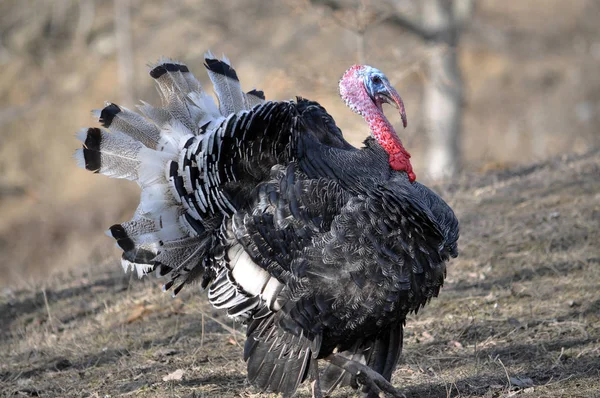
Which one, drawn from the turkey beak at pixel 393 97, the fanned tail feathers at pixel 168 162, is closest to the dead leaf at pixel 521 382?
the turkey beak at pixel 393 97

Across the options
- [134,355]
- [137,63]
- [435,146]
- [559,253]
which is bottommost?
[134,355]

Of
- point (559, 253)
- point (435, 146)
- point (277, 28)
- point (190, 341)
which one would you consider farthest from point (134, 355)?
A: point (277, 28)

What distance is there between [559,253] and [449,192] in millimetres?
1956

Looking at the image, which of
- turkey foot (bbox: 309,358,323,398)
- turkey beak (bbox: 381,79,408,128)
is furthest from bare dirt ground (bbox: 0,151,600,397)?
turkey beak (bbox: 381,79,408,128)

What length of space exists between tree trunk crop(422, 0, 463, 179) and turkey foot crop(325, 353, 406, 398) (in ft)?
30.9

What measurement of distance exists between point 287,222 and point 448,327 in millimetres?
1961

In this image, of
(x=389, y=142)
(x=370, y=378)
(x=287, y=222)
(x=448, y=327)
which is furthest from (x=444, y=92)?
(x=287, y=222)

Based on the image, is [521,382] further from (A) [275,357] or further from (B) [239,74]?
(B) [239,74]

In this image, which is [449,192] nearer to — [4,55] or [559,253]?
[559,253]

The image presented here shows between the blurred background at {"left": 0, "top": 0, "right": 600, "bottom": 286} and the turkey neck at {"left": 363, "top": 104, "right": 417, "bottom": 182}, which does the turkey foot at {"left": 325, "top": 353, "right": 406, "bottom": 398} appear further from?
the blurred background at {"left": 0, "top": 0, "right": 600, "bottom": 286}

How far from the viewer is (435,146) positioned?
14.8 metres

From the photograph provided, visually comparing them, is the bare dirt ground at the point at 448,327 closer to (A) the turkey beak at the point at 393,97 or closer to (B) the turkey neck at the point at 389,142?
(B) the turkey neck at the point at 389,142

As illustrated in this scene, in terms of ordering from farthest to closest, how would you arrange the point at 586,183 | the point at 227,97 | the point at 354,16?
the point at 354,16
the point at 586,183
the point at 227,97

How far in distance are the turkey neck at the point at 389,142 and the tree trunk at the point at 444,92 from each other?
8.98 m
